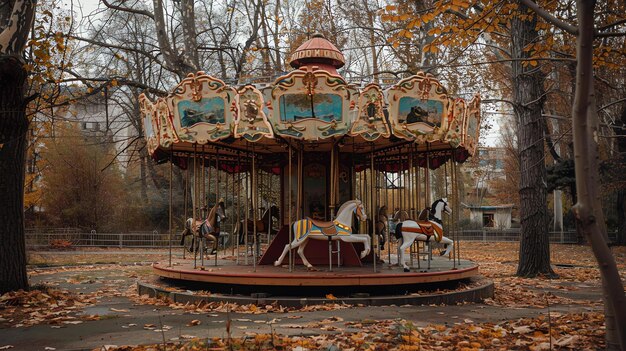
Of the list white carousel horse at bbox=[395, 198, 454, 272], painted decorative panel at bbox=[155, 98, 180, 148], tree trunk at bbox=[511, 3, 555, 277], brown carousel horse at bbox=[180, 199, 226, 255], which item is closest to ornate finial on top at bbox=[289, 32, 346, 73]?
painted decorative panel at bbox=[155, 98, 180, 148]

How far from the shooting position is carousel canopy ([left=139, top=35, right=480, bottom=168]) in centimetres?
1050

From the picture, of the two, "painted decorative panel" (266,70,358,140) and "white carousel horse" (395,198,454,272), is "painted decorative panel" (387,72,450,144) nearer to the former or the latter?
"painted decorative panel" (266,70,358,140)

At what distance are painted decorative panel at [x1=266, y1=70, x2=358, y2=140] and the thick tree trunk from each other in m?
4.69

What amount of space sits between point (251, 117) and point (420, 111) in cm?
347

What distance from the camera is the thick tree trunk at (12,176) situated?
9.91 metres

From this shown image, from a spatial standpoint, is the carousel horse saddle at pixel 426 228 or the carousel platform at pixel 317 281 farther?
the carousel horse saddle at pixel 426 228

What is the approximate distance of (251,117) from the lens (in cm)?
1073

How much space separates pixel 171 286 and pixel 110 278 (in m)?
4.63

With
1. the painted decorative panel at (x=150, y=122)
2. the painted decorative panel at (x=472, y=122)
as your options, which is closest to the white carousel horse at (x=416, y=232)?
the painted decorative panel at (x=472, y=122)

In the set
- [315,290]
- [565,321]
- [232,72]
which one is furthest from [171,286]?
[232,72]

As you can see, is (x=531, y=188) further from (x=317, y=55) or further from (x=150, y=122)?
(x=150, y=122)

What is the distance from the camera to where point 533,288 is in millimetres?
12500

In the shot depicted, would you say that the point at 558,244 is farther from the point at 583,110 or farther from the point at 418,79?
the point at 583,110

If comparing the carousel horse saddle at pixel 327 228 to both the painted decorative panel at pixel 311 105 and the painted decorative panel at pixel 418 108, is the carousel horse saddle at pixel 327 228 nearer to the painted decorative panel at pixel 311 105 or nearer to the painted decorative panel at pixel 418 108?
the painted decorative panel at pixel 311 105
